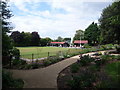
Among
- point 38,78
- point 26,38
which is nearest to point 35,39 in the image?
point 26,38

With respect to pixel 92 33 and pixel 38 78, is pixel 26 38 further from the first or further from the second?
pixel 38 78

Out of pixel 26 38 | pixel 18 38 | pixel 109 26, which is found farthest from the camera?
pixel 26 38

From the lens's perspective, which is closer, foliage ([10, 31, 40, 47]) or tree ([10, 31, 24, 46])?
tree ([10, 31, 24, 46])

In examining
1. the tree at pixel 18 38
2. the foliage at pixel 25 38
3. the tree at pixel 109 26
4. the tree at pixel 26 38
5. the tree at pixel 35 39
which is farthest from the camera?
the tree at pixel 35 39

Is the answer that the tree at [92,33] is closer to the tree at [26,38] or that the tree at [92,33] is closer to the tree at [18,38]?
the tree at [26,38]

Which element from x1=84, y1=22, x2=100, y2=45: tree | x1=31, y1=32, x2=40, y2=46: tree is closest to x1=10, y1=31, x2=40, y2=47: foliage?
x1=31, y1=32, x2=40, y2=46: tree

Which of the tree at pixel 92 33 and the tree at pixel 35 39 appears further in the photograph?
the tree at pixel 35 39

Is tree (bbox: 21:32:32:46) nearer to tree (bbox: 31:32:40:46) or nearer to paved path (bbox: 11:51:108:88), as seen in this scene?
tree (bbox: 31:32:40:46)

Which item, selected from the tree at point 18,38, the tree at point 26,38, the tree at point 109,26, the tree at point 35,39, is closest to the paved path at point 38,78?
the tree at point 109,26

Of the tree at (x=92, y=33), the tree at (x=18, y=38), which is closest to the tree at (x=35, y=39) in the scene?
the tree at (x=18, y=38)

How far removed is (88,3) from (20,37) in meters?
48.5

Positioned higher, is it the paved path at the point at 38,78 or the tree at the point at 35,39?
the tree at the point at 35,39

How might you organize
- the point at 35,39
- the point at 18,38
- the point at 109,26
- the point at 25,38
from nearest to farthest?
the point at 109,26
the point at 18,38
the point at 25,38
the point at 35,39

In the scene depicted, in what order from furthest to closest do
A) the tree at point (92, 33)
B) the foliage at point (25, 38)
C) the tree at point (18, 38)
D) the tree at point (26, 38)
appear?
the tree at point (26, 38)
the foliage at point (25, 38)
the tree at point (18, 38)
the tree at point (92, 33)
